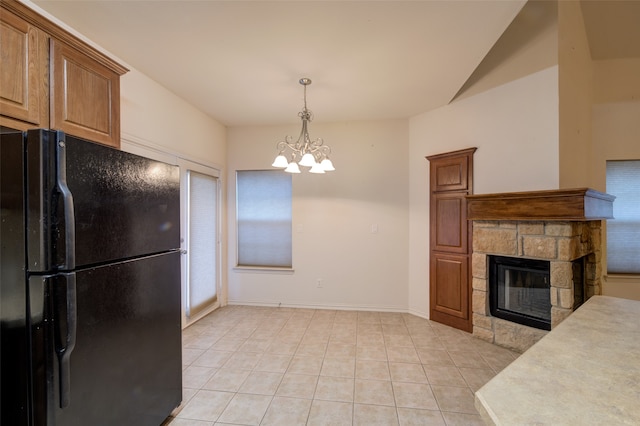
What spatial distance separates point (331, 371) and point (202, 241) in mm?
2350

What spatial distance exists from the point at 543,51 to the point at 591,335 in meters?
2.77

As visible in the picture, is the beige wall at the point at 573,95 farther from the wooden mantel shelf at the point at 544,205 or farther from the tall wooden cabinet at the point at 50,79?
the tall wooden cabinet at the point at 50,79

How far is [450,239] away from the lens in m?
3.45

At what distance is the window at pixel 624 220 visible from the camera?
3.49 metres

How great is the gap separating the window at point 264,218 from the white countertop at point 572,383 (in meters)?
3.51

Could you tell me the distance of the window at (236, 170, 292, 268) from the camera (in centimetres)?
425

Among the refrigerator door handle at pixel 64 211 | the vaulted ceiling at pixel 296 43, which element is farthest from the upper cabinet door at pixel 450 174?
the refrigerator door handle at pixel 64 211

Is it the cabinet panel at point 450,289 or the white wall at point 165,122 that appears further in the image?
the cabinet panel at point 450,289

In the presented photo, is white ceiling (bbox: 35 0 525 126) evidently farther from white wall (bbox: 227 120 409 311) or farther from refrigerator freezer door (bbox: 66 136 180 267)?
refrigerator freezer door (bbox: 66 136 180 267)

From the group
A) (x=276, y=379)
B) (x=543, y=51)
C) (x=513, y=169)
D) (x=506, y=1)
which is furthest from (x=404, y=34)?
(x=276, y=379)

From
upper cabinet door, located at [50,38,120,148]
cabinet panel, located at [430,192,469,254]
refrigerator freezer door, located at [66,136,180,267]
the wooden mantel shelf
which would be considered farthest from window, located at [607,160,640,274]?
upper cabinet door, located at [50,38,120,148]

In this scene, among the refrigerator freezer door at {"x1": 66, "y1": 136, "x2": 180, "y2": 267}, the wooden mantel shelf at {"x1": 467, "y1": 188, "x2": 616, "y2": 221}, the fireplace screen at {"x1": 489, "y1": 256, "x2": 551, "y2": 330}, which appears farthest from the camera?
the fireplace screen at {"x1": 489, "y1": 256, "x2": 551, "y2": 330}

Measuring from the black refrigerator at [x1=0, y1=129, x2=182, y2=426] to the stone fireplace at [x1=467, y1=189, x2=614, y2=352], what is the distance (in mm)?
3156

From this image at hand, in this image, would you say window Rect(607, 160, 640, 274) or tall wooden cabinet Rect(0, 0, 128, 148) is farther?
window Rect(607, 160, 640, 274)
